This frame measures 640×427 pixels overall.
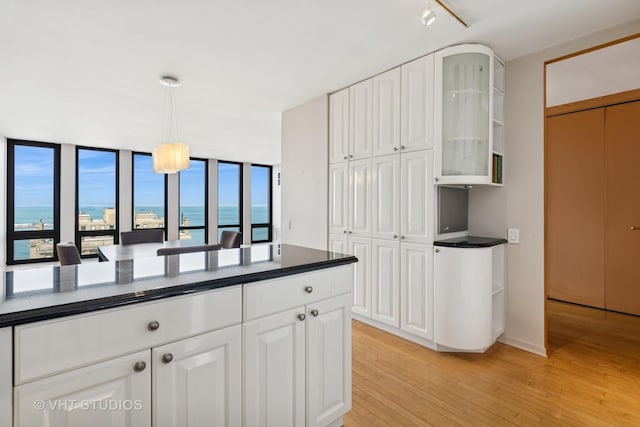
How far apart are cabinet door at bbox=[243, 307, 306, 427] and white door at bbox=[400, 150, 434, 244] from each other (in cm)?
155

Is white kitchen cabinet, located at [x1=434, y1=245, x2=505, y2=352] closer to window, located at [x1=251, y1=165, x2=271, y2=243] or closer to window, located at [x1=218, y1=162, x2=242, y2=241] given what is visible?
window, located at [x1=218, y1=162, x2=242, y2=241]

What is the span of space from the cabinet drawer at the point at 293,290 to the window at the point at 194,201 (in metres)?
6.92

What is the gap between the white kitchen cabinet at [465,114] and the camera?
2.46 meters

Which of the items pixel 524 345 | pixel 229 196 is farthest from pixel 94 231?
pixel 524 345

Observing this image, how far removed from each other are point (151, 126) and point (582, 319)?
602 cm

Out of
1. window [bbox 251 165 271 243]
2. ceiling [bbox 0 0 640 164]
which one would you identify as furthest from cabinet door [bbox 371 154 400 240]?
window [bbox 251 165 271 243]

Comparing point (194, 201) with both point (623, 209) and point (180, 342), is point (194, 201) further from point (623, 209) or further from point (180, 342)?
point (623, 209)

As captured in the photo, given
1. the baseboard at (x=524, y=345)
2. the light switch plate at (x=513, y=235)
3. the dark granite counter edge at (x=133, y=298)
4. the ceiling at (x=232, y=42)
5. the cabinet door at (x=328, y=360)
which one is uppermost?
the ceiling at (x=232, y=42)

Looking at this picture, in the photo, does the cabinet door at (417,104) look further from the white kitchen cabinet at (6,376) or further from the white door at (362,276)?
the white kitchen cabinet at (6,376)

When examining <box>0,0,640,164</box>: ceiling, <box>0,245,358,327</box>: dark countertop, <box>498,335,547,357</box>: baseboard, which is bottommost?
<box>498,335,547,357</box>: baseboard

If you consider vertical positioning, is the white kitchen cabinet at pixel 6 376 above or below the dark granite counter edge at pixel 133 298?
below

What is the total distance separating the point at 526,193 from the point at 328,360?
2116 mm

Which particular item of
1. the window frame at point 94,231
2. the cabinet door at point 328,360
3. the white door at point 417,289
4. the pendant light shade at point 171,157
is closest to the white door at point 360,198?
the white door at point 417,289

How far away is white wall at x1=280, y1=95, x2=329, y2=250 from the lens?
141 inches
